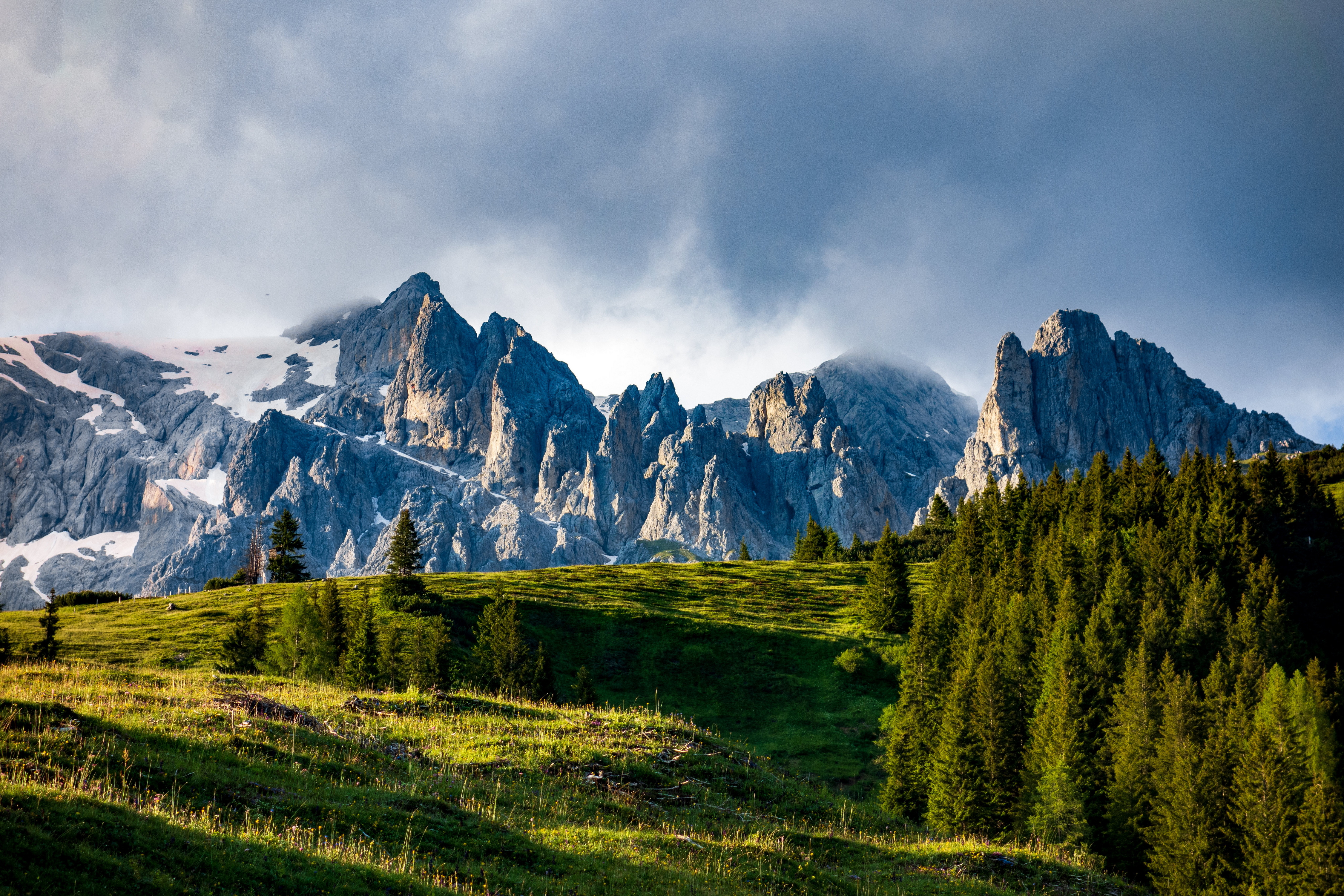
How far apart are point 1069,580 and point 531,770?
197 ft

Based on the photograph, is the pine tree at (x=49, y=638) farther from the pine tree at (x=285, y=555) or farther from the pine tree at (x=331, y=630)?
the pine tree at (x=285, y=555)

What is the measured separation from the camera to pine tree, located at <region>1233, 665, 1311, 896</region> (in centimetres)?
3875

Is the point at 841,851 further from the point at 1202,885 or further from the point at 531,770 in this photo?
the point at 1202,885

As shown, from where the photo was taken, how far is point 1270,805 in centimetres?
4022

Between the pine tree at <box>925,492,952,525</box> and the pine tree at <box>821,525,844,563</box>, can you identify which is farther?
the pine tree at <box>925,492,952,525</box>

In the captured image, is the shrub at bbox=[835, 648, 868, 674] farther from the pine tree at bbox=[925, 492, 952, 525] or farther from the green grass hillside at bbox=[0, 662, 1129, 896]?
the pine tree at bbox=[925, 492, 952, 525]

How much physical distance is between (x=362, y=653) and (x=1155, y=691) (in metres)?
58.5

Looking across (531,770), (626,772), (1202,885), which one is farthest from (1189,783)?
(531,770)

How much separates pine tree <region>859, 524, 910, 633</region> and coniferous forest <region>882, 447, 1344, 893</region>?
4.24 metres

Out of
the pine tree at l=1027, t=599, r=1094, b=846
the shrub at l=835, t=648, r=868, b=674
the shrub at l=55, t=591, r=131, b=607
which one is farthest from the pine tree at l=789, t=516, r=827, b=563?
the shrub at l=55, t=591, r=131, b=607

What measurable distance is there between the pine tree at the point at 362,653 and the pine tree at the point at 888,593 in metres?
55.0

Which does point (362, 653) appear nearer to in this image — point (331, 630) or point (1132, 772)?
point (331, 630)

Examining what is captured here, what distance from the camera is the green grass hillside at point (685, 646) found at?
6488cm

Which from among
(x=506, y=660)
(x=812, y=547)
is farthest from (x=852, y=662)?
(x=812, y=547)
